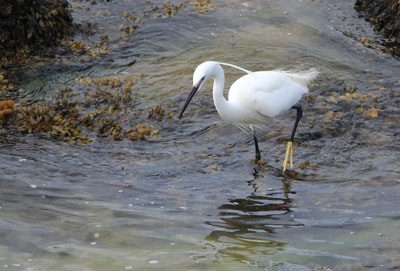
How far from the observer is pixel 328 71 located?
9641 millimetres

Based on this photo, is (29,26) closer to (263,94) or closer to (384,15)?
(263,94)

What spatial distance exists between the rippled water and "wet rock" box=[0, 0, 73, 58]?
2.00 feet

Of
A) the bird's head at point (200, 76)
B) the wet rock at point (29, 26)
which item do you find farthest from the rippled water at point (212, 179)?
the bird's head at point (200, 76)

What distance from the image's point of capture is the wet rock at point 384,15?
10.8m

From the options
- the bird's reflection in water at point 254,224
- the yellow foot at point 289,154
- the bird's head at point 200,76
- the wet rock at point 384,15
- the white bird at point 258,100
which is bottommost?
the bird's reflection in water at point 254,224

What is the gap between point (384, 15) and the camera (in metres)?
11.1

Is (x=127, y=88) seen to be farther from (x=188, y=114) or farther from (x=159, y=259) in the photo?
(x=159, y=259)

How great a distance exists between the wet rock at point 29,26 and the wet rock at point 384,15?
194 inches

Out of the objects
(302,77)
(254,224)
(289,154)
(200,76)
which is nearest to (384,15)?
(302,77)

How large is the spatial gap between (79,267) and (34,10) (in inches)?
225

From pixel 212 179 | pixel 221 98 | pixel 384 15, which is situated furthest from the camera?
pixel 384 15

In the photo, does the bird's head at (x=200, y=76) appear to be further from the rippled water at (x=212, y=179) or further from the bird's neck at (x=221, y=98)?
the rippled water at (x=212, y=179)

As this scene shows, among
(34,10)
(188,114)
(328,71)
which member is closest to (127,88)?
(188,114)

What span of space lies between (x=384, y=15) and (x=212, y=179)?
18.1 ft
